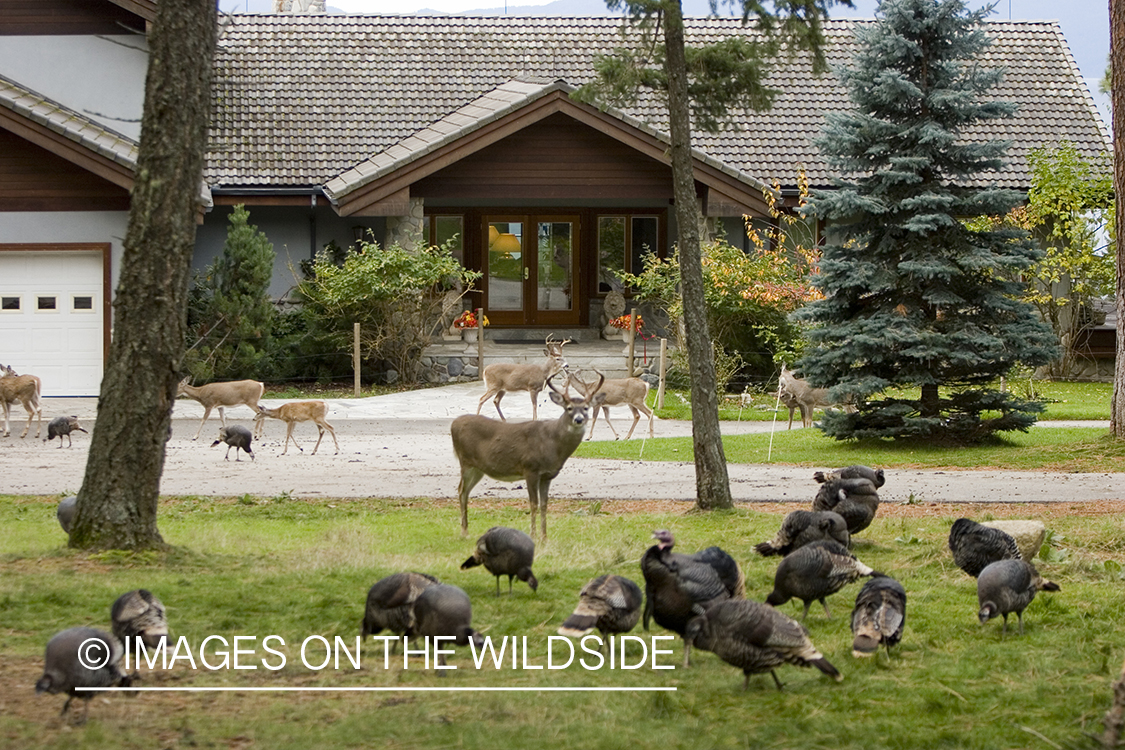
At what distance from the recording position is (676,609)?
675 centimetres

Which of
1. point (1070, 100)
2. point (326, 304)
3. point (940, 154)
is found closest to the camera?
point (940, 154)

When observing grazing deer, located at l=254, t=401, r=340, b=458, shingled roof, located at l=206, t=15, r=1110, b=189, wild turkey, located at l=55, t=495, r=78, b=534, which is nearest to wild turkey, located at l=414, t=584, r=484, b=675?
A: wild turkey, located at l=55, t=495, r=78, b=534

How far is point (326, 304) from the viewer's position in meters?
26.7

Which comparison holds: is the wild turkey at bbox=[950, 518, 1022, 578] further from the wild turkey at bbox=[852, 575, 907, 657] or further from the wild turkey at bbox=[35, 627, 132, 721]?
the wild turkey at bbox=[35, 627, 132, 721]

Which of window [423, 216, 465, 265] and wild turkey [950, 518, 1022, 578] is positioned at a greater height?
window [423, 216, 465, 265]

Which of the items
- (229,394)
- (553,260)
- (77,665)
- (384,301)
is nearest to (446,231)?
(553,260)

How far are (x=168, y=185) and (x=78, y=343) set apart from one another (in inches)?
681

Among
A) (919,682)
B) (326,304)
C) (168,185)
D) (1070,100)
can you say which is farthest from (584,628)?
(1070,100)

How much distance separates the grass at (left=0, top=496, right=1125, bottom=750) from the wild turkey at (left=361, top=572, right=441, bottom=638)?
0.70ft

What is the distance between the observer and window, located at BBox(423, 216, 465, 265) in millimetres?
31266

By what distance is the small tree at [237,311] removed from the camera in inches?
994

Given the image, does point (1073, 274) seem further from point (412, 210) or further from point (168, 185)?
point (168, 185)

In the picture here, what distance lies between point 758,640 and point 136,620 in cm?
298

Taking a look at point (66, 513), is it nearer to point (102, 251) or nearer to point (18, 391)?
point (18, 391)
